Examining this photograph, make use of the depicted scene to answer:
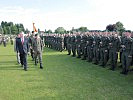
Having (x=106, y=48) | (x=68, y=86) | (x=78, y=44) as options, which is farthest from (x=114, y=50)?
(x=78, y=44)

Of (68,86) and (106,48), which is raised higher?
(106,48)

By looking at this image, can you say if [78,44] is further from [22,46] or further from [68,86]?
[68,86]

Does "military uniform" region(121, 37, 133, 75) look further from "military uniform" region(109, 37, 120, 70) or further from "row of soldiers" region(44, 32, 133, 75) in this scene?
"military uniform" region(109, 37, 120, 70)

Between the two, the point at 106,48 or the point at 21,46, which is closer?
the point at 21,46

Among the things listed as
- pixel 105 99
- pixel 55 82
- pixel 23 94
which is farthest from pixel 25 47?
pixel 105 99

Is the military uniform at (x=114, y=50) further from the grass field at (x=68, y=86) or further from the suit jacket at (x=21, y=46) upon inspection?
the suit jacket at (x=21, y=46)

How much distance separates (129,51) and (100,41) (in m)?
4.05

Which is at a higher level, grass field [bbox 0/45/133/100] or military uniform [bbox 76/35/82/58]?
military uniform [bbox 76/35/82/58]

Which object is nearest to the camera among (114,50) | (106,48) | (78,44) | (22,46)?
(114,50)

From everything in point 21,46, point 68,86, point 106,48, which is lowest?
point 68,86

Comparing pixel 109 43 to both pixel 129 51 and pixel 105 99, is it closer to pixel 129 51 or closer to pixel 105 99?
pixel 129 51

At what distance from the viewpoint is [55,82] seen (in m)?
10.6

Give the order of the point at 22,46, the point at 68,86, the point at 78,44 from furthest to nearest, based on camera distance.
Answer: the point at 78,44 < the point at 22,46 < the point at 68,86

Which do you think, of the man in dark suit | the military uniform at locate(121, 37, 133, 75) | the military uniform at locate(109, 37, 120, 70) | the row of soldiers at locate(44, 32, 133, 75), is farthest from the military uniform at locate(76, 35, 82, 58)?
the military uniform at locate(121, 37, 133, 75)
